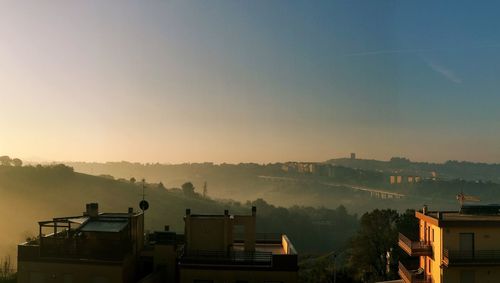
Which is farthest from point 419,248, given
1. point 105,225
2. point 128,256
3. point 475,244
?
point 105,225

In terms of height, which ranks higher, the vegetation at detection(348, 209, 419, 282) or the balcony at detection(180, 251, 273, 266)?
the balcony at detection(180, 251, 273, 266)

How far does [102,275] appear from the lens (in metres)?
23.5

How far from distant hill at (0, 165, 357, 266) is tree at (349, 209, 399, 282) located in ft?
233

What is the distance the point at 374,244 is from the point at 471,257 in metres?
25.8

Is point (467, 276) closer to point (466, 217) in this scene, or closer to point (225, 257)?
point (466, 217)

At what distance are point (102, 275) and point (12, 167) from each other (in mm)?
129767

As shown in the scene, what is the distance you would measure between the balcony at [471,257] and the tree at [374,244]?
22338mm

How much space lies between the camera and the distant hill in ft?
393

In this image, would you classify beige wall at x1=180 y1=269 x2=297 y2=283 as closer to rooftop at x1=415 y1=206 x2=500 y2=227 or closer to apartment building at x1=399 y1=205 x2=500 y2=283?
apartment building at x1=399 y1=205 x2=500 y2=283

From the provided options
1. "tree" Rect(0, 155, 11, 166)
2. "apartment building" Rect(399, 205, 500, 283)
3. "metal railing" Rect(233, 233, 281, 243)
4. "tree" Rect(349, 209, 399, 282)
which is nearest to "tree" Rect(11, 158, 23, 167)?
"tree" Rect(0, 155, 11, 166)

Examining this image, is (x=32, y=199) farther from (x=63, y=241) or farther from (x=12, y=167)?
(x=63, y=241)

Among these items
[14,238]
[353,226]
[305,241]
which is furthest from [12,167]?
[353,226]

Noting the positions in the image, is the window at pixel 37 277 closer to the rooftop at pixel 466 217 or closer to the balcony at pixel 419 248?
the balcony at pixel 419 248

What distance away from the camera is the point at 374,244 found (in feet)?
171
